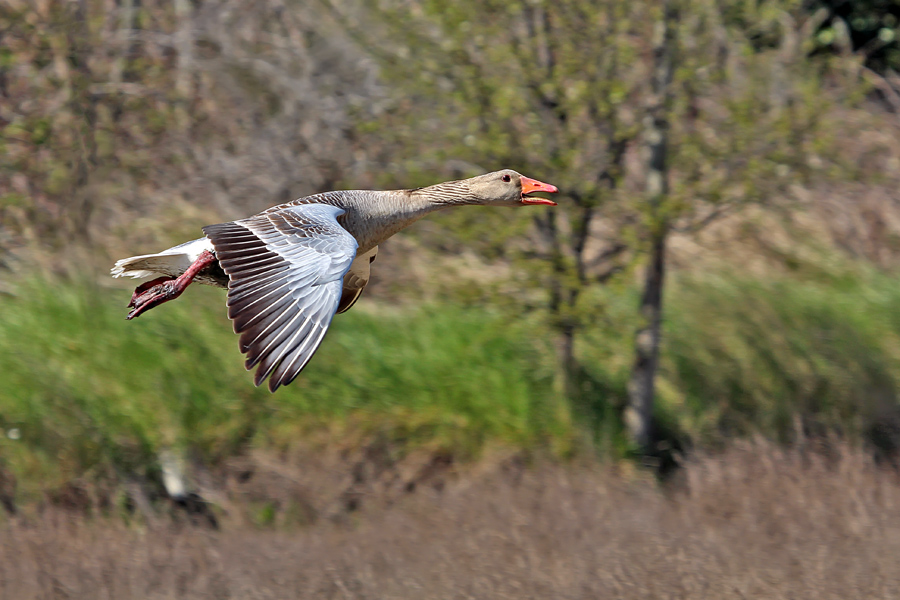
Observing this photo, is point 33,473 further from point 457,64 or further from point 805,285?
point 805,285

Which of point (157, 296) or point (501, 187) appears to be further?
point (501, 187)

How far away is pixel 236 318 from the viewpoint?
5.27m

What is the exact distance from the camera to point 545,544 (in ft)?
35.8

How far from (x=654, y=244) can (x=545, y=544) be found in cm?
348

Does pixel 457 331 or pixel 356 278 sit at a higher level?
pixel 356 278

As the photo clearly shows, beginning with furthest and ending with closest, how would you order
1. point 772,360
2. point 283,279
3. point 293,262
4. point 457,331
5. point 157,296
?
1. point 772,360
2. point 457,331
3. point 157,296
4. point 293,262
5. point 283,279

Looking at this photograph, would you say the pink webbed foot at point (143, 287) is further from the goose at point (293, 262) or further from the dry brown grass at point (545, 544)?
the dry brown grass at point (545, 544)

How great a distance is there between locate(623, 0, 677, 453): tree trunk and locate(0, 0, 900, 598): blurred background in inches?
1.5

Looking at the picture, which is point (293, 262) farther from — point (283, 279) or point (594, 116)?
point (594, 116)

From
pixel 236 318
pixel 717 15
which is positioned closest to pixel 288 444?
pixel 717 15

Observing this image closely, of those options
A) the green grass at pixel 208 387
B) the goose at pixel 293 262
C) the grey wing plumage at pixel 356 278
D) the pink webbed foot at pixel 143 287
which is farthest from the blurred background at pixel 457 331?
the goose at pixel 293 262

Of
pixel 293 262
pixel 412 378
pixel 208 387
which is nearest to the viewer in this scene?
pixel 293 262

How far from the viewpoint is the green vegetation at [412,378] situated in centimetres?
1269

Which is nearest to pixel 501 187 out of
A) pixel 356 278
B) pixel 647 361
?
pixel 356 278
